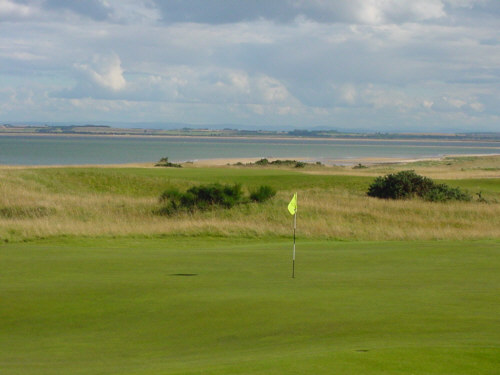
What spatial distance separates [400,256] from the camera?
51.4ft

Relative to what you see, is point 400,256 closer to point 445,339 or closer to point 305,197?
point 445,339

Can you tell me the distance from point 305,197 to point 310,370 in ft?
110

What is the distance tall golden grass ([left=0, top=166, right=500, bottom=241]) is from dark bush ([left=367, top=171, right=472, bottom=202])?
127 inches

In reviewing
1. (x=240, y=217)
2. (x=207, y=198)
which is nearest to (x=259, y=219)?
(x=240, y=217)

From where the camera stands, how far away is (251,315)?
898 centimetres

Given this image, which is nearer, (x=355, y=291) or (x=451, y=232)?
(x=355, y=291)

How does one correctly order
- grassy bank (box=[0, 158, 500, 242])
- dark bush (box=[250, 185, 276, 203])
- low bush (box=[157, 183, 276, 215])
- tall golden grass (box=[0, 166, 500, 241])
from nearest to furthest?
tall golden grass (box=[0, 166, 500, 241]) → grassy bank (box=[0, 158, 500, 242]) → low bush (box=[157, 183, 276, 215]) → dark bush (box=[250, 185, 276, 203])

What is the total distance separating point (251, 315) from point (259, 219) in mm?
21825

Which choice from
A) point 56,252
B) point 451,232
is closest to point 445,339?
point 56,252

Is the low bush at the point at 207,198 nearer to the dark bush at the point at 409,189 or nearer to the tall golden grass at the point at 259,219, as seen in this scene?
the tall golden grass at the point at 259,219

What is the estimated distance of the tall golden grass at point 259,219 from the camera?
2606 cm

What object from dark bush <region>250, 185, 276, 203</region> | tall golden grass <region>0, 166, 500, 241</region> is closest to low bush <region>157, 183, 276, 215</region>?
dark bush <region>250, 185, 276, 203</region>

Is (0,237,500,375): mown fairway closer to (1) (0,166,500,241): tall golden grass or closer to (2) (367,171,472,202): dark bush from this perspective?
(1) (0,166,500,241): tall golden grass

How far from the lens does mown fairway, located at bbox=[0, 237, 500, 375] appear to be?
6.43 metres
